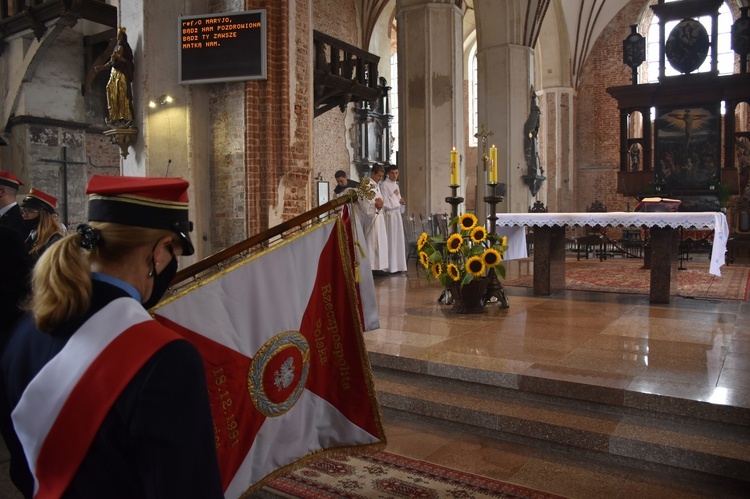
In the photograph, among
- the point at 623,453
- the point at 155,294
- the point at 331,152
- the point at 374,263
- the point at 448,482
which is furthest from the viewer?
the point at 331,152

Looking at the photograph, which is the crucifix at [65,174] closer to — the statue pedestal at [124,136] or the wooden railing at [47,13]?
the wooden railing at [47,13]

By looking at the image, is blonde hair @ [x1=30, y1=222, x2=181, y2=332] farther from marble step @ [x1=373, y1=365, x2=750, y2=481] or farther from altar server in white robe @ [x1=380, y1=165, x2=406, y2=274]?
altar server in white robe @ [x1=380, y1=165, x2=406, y2=274]

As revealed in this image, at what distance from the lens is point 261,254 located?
2531 millimetres

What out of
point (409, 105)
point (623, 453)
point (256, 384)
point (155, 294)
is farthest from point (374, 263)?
point (155, 294)

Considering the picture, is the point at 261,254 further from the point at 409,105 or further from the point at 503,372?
the point at 409,105

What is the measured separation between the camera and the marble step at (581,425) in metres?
3.09

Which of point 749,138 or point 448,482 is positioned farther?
point 749,138

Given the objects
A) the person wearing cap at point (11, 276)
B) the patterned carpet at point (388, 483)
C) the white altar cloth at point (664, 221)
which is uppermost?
the white altar cloth at point (664, 221)

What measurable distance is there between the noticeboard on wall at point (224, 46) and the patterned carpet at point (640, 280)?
455 centimetres

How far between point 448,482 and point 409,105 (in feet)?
33.6

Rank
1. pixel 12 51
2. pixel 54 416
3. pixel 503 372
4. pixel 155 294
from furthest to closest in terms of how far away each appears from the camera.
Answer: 1. pixel 12 51
2. pixel 503 372
3. pixel 155 294
4. pixel 54 416

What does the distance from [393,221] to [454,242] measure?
3972 mm

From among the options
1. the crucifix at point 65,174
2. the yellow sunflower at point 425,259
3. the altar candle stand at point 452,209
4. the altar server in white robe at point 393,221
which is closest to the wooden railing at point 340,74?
the altar server in white robe at point 393,221

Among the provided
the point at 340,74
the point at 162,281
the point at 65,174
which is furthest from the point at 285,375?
the point at 340,74
